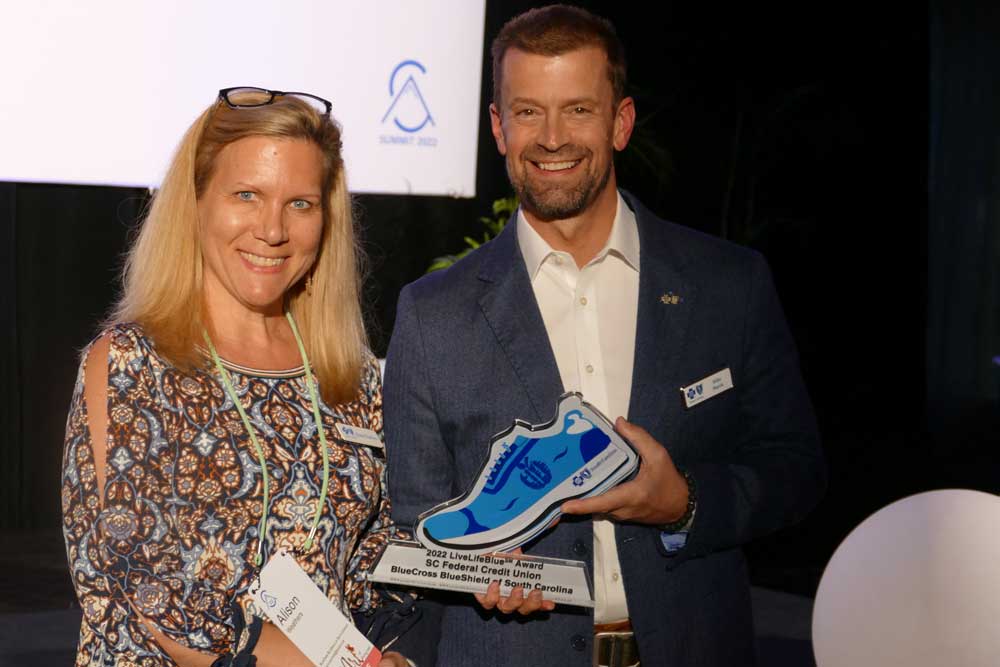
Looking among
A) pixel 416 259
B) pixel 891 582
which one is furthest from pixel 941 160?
pixel 891 582

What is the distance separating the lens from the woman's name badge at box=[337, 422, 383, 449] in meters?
2.26

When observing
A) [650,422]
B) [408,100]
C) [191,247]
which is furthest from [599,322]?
[408,100]

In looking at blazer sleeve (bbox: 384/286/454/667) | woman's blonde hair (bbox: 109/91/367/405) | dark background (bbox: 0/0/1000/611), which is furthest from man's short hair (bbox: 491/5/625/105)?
dark background (bbox: 0/0/1000/611)

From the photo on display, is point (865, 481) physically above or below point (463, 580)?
below

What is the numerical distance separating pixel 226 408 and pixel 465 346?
1.51ft

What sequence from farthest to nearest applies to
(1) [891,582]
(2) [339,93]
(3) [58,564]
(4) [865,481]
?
1. (4) [865,481]
2. (3) [58,564]
3. (2) [339,93]
4. (1) [891,582]

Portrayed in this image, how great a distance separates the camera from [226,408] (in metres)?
2.14

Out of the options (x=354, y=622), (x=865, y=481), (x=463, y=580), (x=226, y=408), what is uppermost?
(x=226, y=408)

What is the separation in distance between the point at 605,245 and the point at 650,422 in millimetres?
378

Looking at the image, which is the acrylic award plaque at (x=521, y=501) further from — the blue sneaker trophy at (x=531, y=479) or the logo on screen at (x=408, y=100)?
the logo on screen at (x=408, y=100)

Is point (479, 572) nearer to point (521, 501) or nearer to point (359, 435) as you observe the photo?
point (521, 501)

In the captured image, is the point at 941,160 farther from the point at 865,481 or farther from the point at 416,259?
the point at 416,259

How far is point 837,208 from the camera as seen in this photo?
1007 cm

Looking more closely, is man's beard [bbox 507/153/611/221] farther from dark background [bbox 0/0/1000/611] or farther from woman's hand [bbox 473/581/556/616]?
dark background [bbox 0/0/1000/611]
